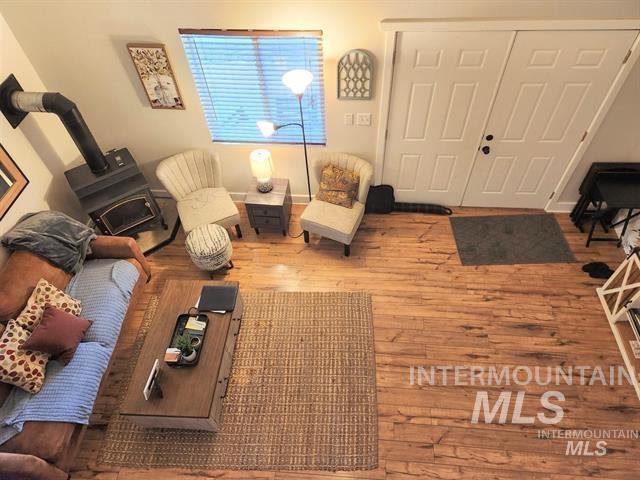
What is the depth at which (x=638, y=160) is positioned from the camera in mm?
3803

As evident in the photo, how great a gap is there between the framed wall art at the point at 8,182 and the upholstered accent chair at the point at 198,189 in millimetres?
1158

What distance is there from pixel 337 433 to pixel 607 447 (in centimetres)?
200

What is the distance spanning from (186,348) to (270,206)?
5.64ft

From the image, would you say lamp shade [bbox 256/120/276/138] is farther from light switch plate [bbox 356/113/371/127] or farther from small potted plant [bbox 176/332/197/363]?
small potted plant [bbox 176/332/197/363]

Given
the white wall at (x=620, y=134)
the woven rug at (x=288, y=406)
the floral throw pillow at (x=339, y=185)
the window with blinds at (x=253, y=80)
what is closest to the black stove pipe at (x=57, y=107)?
the window with blinds at (x=253, y=80)

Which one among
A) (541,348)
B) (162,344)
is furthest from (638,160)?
(162,344)

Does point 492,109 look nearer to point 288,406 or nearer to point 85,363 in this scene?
point 288,406

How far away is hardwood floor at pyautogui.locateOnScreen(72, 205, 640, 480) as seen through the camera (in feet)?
9.00

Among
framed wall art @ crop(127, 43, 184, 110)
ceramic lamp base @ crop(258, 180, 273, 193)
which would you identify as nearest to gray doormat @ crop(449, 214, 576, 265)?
ceramic lamp base @ crop(258, 180, 273, 193)

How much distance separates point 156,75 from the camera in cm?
358

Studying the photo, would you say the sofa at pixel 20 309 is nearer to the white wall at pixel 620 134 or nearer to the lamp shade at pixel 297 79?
the lamp shade at pixel 297 79

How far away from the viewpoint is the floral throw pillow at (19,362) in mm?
2598

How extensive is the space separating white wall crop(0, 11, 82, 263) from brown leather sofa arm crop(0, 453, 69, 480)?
1.64 meters

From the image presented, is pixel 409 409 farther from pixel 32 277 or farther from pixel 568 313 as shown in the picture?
pixel 32 277
